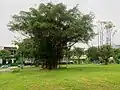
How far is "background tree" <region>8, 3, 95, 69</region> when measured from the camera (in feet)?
113

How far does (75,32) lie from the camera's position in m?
35.0

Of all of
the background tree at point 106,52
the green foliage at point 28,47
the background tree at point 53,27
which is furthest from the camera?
the background tree at point 106,52

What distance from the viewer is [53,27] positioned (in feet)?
114

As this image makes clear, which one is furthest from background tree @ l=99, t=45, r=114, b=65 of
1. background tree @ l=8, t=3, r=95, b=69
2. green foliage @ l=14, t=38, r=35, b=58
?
green foliage @ l=14, t=38, r=35, b=58

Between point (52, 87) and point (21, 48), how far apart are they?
22714 millimetres

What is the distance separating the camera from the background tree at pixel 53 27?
34531 mm

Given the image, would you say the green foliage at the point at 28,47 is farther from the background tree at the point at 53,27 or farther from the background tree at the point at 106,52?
the background tree at the point at 106,52

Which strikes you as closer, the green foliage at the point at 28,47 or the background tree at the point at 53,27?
the background tree at the point at 53,27

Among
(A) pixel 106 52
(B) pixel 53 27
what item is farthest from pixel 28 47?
(A) pixel 106 52

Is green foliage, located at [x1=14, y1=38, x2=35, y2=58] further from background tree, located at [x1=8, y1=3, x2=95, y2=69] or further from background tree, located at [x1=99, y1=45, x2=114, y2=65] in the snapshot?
background tree, located at [x1=99, y1=45, x2=114, y2=65]

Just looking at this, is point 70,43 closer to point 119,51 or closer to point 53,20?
point 53,20

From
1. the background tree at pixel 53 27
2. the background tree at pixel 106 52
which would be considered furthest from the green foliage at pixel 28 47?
the background tree at pixel 106 52

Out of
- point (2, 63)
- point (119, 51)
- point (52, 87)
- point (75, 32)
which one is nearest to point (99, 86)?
point (52, 87)

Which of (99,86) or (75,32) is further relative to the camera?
(75,32)
